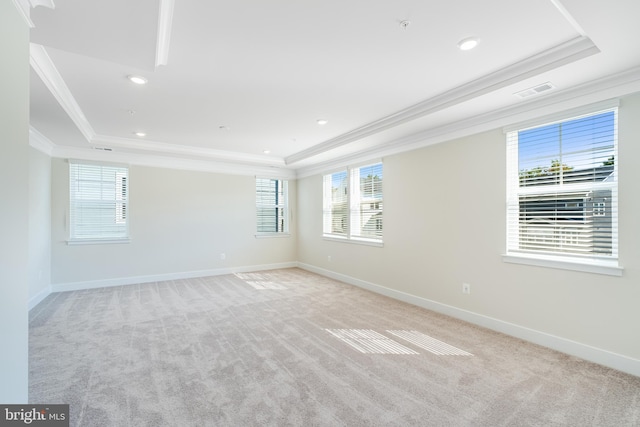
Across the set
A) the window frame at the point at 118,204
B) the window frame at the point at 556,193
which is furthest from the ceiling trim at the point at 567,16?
the window frame at the point at 118,204

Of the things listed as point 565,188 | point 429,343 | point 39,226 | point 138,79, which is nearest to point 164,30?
point 138,79

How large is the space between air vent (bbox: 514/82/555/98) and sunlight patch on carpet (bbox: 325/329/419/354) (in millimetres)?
2741

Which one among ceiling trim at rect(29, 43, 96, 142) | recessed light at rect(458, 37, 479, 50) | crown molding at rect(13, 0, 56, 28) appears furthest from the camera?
ceiling trim at rect(29, 43, 96, 142)

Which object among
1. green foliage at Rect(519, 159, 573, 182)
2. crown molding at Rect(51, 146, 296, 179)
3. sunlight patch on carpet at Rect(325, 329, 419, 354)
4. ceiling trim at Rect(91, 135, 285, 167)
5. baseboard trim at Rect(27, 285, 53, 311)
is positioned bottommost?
sunlight patch on carpet at Rect(325, 329, 419, 354)

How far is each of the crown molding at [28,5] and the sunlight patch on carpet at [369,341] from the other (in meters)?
3.36

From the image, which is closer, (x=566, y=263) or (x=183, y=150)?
(x=566, y=263)

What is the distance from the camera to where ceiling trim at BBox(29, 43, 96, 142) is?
2.33 metres

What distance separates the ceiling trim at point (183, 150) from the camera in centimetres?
496

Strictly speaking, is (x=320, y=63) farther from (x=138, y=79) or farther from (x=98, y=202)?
(x=98, y=202)

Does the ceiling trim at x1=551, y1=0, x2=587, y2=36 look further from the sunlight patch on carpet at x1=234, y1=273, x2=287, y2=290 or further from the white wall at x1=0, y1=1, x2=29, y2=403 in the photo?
the sunlight patch on carpet at x1=234, y1=273, x2=287, y2=290

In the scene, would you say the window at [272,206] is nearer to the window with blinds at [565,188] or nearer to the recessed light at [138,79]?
the recessed light at [138,79]

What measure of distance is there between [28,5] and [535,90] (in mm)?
3810

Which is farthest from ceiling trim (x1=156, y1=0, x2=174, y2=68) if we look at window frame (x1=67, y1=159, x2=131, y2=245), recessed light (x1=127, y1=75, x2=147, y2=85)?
window frame (x1=67, y1=159, x2=131, y2=245)

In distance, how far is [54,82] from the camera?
280 cm
